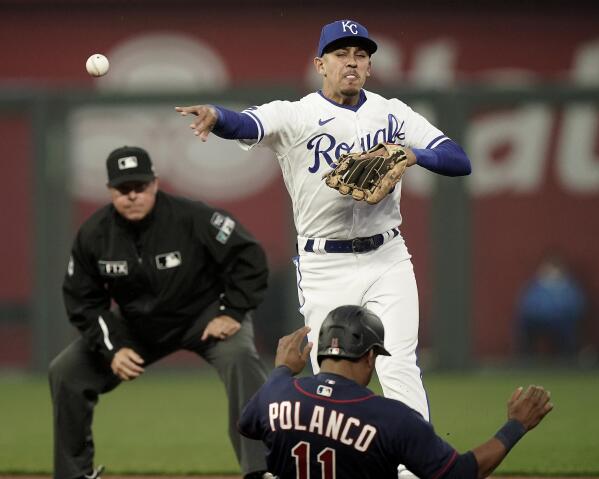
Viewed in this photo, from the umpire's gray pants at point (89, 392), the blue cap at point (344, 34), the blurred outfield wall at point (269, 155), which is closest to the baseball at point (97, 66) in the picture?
the blue cap at point (344, 34)

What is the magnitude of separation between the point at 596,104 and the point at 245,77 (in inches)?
182

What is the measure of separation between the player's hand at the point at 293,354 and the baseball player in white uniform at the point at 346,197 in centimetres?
90

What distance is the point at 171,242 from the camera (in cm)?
614

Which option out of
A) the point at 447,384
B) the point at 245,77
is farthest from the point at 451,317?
the point at 245,77

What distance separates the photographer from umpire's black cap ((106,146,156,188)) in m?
6.07

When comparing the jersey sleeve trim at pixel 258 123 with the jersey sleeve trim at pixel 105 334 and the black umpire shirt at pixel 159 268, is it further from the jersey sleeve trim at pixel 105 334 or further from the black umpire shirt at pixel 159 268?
the jersey sleeve trim at pixel 105 334

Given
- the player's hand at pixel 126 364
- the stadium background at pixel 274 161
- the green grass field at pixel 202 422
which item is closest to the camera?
the player's hand at pixel 126 364

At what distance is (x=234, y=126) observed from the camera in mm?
5297

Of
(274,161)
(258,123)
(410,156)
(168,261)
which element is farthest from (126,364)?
(274,161)

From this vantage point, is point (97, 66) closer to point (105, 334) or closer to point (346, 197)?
point (105, 334)

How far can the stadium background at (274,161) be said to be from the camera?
11.8 metres

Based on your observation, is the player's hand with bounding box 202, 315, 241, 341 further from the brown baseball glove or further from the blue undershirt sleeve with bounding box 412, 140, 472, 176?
the blue undershirt sleeve with bounding box 412, 140, 472, 176

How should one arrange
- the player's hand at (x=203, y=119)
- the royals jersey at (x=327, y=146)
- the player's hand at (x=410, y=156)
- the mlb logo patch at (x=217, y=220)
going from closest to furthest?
the player's hand at (x=203, y=119)
the player's hand at (x=410, y=156)
the royals jersey at (x=327, y=146)
the mlb logo patch at (x=217, y=220)

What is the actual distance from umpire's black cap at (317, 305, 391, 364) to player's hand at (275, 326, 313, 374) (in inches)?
7.8
